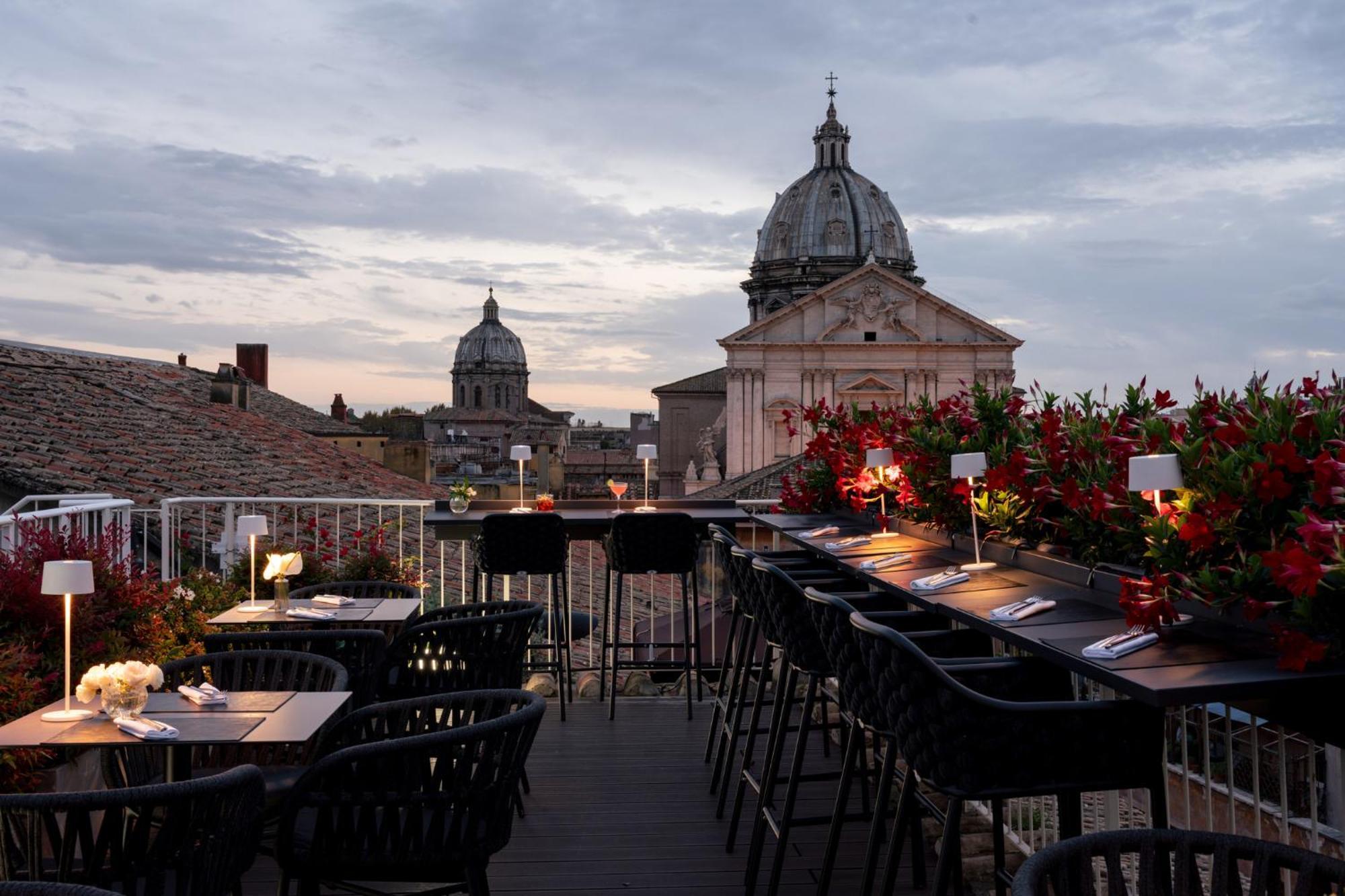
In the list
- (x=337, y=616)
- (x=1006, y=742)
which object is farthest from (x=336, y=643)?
(x=1006, y=742)

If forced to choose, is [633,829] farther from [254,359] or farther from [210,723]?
[254,359]

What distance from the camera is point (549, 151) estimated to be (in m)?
16.2

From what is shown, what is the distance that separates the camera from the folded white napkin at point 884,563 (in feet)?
16.0

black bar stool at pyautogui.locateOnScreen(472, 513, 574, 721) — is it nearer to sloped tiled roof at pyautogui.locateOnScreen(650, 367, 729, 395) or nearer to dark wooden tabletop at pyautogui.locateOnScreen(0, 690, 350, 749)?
dark wooden tabletop at pyautogui.locateOnScreen(0, 690, 350, 749)

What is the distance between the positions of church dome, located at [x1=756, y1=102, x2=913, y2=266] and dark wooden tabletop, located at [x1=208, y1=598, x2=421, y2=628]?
66400 millimetres

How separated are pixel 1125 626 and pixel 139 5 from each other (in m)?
9.12

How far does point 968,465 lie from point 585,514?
3.75 m

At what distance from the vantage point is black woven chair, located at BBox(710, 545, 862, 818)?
193 inches

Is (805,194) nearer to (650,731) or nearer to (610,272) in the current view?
(610,272)

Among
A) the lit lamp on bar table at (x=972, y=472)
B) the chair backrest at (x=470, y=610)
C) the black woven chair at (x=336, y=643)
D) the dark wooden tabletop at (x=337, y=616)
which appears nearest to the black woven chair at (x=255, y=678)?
the black woven chair at (x=336, y=643)

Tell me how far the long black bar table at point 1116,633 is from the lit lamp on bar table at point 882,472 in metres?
1.31

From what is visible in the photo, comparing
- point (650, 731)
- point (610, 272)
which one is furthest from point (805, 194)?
point (650, 731)

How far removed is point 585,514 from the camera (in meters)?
8.03

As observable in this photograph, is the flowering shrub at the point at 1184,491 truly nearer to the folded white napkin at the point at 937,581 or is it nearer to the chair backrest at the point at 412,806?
the folded white napkin at the point at 937,581
